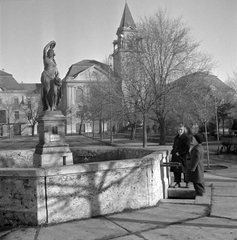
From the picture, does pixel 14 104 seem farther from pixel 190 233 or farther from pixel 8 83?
pixel 190 233

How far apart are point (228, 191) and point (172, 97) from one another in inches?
641

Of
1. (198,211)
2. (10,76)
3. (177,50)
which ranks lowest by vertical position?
(198,211)

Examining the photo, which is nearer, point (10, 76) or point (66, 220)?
point (66, 220)

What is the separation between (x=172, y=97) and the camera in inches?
918

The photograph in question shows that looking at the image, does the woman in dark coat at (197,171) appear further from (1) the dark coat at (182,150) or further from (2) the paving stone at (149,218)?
(2) the paving stone at (149,218)

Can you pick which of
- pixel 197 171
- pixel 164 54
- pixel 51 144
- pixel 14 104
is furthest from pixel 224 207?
pixel 14 104

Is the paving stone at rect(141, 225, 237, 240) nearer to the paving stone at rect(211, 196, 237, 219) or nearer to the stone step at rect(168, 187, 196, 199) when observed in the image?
the paving stone at rect(211, 196, 237, 219)

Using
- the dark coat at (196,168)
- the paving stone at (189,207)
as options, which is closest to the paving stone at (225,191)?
the dark coat at (196,168)

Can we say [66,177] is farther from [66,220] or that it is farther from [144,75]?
Answer: [144,75]

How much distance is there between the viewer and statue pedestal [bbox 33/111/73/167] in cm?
902

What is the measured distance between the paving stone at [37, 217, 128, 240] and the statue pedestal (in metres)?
4.09

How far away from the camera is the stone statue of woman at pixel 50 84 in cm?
933

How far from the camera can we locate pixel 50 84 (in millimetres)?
9320

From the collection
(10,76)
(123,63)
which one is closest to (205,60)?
(123,63)
